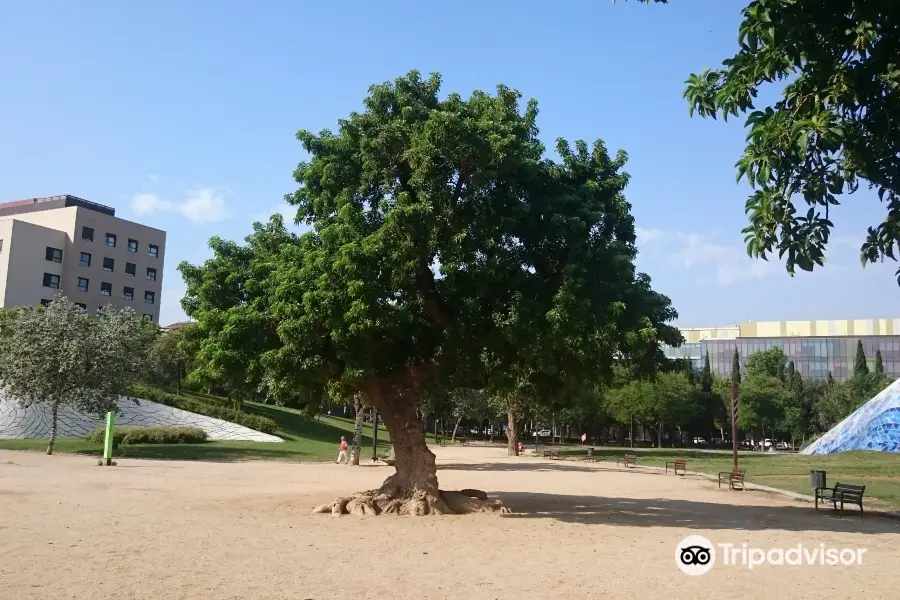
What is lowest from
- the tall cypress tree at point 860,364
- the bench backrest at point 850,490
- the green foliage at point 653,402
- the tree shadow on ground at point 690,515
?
the tree shadow on ground at point 690,515

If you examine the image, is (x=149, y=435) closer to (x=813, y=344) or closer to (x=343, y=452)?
(x=343, y=452)

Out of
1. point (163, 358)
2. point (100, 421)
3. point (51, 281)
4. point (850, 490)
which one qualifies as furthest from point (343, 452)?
point (51, 281)

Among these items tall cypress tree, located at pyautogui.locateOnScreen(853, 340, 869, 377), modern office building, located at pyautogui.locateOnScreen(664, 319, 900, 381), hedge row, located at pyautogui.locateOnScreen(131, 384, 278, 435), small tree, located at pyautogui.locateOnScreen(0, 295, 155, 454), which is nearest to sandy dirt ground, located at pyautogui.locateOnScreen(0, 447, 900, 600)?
small tree, located at pyautogui.locateOnScreen(0, 295, 155, 454)

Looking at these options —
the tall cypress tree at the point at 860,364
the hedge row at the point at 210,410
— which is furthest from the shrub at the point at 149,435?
the tall cypress tree at the point at 860,364

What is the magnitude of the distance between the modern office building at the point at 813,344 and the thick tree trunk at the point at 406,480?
10778cm

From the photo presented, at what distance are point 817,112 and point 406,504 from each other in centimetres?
1293

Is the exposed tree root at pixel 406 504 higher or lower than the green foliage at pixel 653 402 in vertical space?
lower

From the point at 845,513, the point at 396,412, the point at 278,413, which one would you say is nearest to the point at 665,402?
the point at 278,413

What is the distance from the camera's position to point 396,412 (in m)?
18.0

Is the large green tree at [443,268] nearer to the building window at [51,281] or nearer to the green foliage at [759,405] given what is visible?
the building window at [51,281]

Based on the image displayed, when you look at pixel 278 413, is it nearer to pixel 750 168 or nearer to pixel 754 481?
pixel 754 481

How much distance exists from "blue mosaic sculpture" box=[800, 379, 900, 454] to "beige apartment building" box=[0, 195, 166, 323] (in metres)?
72.0

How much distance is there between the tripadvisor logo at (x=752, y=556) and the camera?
1135 centimetres

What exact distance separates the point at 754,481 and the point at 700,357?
116287 mm
